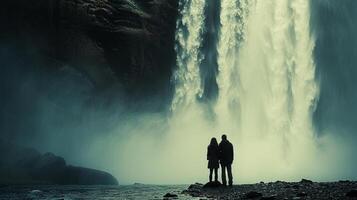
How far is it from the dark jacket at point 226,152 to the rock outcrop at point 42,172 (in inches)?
752

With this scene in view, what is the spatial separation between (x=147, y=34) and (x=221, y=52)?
8409 millimetres

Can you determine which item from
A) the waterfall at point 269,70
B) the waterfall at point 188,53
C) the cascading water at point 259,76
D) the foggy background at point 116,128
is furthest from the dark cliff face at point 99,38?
the waterfall at point 269,70

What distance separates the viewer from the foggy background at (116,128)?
50.8 meters

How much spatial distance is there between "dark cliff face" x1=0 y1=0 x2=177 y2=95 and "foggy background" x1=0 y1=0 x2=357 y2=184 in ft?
2.65

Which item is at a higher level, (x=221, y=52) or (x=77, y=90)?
(x=221, y=52)

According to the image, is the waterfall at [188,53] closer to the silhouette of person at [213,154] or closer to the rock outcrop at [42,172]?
the rock outcrop at [42,172]

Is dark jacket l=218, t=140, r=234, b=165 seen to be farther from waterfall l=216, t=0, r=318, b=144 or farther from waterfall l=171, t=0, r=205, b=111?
waterfall l=171, t=0, r=205, b=111

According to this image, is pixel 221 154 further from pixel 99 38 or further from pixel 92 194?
pixel 99 38

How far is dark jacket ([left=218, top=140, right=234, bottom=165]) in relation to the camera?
24422 mm

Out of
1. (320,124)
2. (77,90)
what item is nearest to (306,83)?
(320,124)

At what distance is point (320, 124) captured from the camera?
5941cm

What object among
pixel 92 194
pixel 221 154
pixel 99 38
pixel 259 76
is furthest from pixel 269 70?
pixel 92 194

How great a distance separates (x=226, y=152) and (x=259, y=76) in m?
32.3

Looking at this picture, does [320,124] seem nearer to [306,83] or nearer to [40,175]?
[306,83]
